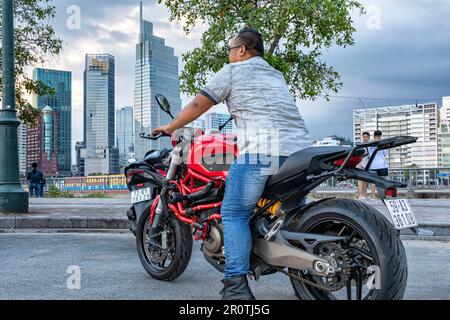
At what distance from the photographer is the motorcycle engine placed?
12.1ft

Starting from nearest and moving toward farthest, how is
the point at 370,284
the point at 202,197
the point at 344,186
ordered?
the point at 370,284 → the point at 202,197 → the point at 344,186

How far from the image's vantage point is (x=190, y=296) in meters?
3.94

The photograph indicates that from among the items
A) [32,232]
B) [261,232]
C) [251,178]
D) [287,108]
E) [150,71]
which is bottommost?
[32,232]

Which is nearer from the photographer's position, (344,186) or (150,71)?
(344,186)

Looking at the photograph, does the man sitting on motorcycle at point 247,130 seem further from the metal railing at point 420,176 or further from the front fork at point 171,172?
the metal railing at point 420,176

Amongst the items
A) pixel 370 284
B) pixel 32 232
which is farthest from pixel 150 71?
pixel 370 284

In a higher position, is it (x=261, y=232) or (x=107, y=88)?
(x=107, y=88)

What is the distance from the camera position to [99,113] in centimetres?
5266

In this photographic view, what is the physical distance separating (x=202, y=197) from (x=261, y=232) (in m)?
0.63

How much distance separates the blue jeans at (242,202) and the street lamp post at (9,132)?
6.90 meters

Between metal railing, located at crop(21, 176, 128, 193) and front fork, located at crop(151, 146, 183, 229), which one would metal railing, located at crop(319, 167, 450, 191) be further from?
front fork, located at crop(151, 146, 183, 229)

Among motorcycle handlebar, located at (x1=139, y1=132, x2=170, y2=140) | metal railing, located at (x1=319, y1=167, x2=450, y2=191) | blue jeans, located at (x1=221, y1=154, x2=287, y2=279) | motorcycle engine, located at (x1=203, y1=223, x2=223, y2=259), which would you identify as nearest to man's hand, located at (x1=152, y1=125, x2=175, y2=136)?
motorcycle handlebar, located at (x1=139, y1=132, x2=170, y2=140)

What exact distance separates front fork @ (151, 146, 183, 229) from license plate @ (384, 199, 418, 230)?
172 cm
